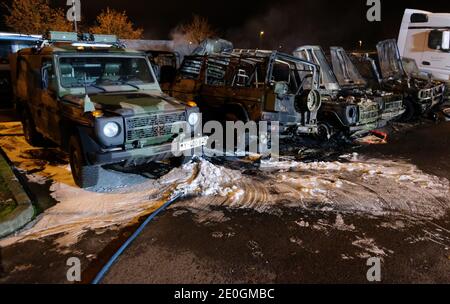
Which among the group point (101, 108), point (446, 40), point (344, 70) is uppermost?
point (446, 40)

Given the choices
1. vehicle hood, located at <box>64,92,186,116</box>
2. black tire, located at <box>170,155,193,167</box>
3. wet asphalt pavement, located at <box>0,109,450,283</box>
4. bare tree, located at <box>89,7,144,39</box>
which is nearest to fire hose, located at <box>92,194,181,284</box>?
wet asphalt pavement, located at <box>0,109,450,283</box>

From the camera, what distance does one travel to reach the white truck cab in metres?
11.5

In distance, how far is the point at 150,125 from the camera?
17.1 feet

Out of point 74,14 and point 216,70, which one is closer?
point 216,70

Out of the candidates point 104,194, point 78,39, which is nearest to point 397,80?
point 78,39

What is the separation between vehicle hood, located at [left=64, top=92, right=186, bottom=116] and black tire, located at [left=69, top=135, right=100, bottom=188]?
598 mm

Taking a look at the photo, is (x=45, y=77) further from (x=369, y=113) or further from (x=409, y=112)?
(x=409, y=112)

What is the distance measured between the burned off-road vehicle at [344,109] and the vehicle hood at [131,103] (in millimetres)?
3903

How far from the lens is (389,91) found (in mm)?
10867

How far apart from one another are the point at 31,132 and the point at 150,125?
3559 mm

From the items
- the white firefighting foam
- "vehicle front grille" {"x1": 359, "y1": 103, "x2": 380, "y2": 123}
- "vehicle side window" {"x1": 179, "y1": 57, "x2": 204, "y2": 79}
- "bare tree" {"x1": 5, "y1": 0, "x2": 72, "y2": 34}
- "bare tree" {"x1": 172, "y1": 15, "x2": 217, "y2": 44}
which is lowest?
the white firefighting foam

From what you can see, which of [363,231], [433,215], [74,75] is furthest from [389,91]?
[74,75]

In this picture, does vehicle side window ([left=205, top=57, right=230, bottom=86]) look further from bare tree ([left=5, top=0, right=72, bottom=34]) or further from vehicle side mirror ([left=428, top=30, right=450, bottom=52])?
bare tree ([left=5, top=0, right=72, bottom=34])
